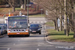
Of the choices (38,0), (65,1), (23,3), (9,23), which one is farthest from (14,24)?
(23,3)

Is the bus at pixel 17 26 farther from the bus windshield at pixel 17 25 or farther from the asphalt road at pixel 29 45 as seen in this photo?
the asphalt road at pixel 29 45

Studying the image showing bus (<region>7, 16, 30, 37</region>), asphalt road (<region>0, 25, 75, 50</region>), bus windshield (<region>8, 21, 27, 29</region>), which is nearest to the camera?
asphalt road (<region>0, 25, 75, 50</region>)

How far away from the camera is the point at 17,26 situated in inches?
1387

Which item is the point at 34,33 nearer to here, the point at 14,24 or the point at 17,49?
the point at 14,24

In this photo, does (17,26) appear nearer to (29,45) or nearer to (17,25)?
(17,25)

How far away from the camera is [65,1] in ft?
112

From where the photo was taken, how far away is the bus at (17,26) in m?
35.0

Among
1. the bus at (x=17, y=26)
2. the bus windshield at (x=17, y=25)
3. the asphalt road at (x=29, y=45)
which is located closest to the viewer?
the asphalt road at (x=29, y=45)

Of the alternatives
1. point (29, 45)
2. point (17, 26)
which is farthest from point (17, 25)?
point (29, 45)

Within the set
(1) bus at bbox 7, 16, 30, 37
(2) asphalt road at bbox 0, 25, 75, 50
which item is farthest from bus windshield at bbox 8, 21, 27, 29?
(2) asphalt road at bbox 0, 25, 75, 50

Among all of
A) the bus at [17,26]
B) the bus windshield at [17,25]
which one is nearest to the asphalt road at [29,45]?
the bus at [17,26]

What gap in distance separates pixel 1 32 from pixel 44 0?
8.37 metres

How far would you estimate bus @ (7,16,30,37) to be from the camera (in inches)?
1378

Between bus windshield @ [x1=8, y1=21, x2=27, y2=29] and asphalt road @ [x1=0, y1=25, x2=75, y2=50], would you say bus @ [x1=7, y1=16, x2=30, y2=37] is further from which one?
asphalt road @ [x1=0, y1=25, x2=75, y2=50]
